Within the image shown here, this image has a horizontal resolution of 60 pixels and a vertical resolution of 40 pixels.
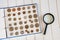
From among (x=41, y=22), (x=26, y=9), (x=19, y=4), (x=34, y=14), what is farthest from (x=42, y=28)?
(x=19, y=4)

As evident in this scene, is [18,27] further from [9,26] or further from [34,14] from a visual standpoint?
[34,14]

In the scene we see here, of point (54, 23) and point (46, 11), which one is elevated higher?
point (46, 11)

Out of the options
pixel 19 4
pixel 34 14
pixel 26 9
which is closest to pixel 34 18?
pixel 34 14

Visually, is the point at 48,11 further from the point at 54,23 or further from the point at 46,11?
the point at 54,23

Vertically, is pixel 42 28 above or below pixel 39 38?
above

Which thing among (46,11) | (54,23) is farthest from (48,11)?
(54,23)

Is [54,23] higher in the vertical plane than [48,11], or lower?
lower

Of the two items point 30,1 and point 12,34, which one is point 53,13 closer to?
point 30,1

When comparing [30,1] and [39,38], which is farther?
[30,1]

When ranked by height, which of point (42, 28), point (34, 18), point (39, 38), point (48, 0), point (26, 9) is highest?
point (48, 0)
